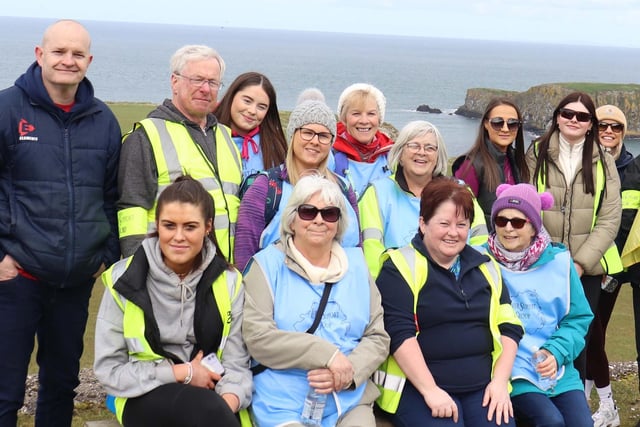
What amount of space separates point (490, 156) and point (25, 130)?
13.3 feet

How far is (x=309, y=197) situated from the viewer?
5.17 metres

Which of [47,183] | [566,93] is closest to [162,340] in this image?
[47,183]

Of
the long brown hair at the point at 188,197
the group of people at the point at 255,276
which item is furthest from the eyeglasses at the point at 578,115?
the long brown hair at the point at 188,197

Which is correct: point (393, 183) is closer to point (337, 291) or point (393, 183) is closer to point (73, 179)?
point (337, 291)

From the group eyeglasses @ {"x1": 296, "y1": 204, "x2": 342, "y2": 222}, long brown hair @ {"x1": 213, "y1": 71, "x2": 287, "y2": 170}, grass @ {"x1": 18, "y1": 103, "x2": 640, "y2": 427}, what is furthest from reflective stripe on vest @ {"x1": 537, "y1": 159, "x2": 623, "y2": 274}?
eyeglasses @ {"x1": 296, "y1": 204, "x2": 342, "y2": 222}

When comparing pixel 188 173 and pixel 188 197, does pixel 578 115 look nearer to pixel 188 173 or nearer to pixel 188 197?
pixel 188 173

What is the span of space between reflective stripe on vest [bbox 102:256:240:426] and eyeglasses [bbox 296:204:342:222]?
0.63 m

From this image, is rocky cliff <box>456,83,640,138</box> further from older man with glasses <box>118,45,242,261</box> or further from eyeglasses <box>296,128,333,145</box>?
older man with glasses <box>118,45,242,261</box>

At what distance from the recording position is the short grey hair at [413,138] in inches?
245

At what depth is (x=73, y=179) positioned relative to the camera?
541cm

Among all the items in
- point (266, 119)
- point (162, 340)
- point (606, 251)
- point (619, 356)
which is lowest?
point (619, 356)

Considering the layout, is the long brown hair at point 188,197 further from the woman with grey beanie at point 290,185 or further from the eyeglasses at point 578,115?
the eyeglasses at point 578,115

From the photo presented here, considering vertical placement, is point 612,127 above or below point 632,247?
above

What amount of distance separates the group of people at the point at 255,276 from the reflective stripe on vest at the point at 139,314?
0.01m
